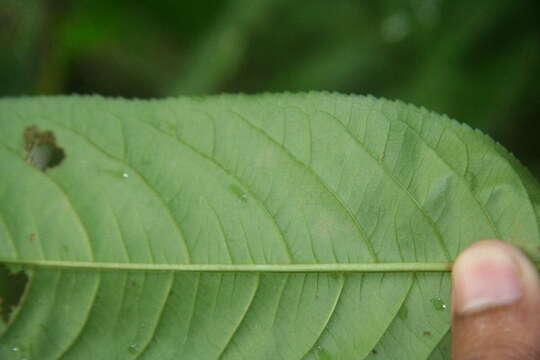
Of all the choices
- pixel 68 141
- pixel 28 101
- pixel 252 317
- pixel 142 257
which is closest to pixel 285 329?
pixel 252 317

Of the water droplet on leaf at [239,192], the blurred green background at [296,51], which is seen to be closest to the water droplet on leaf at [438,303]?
the water droplet on leaf at [239,192]

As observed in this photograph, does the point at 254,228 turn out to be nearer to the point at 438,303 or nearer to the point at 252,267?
the point at 252,267

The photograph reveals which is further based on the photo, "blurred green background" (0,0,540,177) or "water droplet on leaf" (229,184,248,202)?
"blurred green background" (0,0,540,177)

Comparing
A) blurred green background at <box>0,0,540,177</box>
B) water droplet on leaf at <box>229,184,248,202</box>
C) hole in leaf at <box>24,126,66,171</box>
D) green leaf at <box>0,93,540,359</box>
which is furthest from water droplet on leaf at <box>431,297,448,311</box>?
blurred green background at <box>0,0,540,177</box>

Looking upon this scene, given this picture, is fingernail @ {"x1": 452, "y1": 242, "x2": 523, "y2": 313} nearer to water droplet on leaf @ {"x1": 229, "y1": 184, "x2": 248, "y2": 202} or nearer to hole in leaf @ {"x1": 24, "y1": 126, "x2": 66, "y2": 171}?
water droplet on leaf @ {"x1": 229, "y1": 184, "x2": 248, "y2": 202}

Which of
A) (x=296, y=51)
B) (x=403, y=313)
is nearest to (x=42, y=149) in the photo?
(x=403, y=313)

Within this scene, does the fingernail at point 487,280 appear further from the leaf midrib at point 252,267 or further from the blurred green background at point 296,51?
the blurred green background at point 296,51

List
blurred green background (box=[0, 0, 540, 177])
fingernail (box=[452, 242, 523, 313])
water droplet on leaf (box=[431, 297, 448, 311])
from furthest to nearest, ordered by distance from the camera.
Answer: blurred green background (box=[0, 0, 540, 177]) < water droplet on leaf (box=[431, 297, 448, 311]) < fingernail (box=[452, 242, 523, 313])
